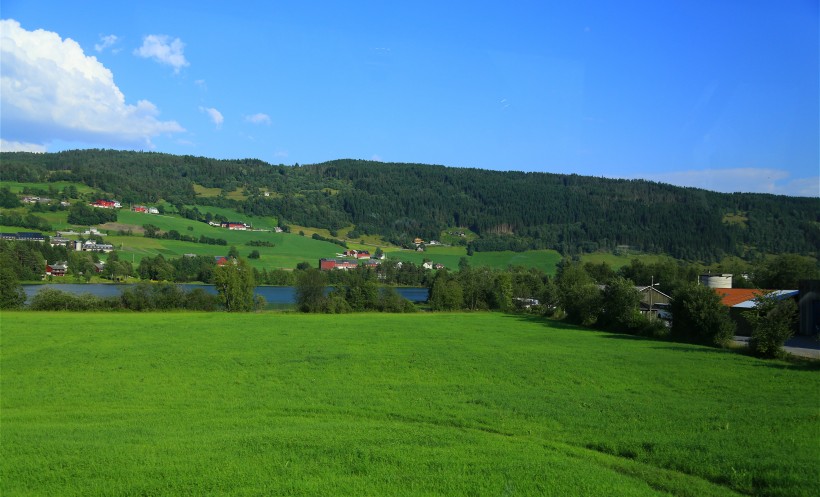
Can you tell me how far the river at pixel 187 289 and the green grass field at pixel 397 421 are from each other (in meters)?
46.6

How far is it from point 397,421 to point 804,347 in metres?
35.5

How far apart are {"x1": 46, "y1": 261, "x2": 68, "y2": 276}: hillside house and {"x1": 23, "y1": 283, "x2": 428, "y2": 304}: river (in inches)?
164

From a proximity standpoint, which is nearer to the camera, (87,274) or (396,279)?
(87,274)

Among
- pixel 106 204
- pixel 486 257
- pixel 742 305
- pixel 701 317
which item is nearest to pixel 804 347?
pixel 701 317

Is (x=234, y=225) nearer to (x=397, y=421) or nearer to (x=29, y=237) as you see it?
(x=29, y=237)

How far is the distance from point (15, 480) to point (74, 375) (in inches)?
640

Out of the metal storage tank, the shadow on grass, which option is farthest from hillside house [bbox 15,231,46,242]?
the metal storage tank

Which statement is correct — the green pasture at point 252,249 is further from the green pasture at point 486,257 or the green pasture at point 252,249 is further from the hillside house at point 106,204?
the hillside house at point 106,204

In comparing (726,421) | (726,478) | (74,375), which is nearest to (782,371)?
(726,421)

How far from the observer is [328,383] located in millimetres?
24188

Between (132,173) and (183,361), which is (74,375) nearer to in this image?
(183,361)

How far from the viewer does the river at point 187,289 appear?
80062mm

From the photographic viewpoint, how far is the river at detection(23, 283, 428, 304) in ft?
263

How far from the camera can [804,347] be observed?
39938 millimetres
